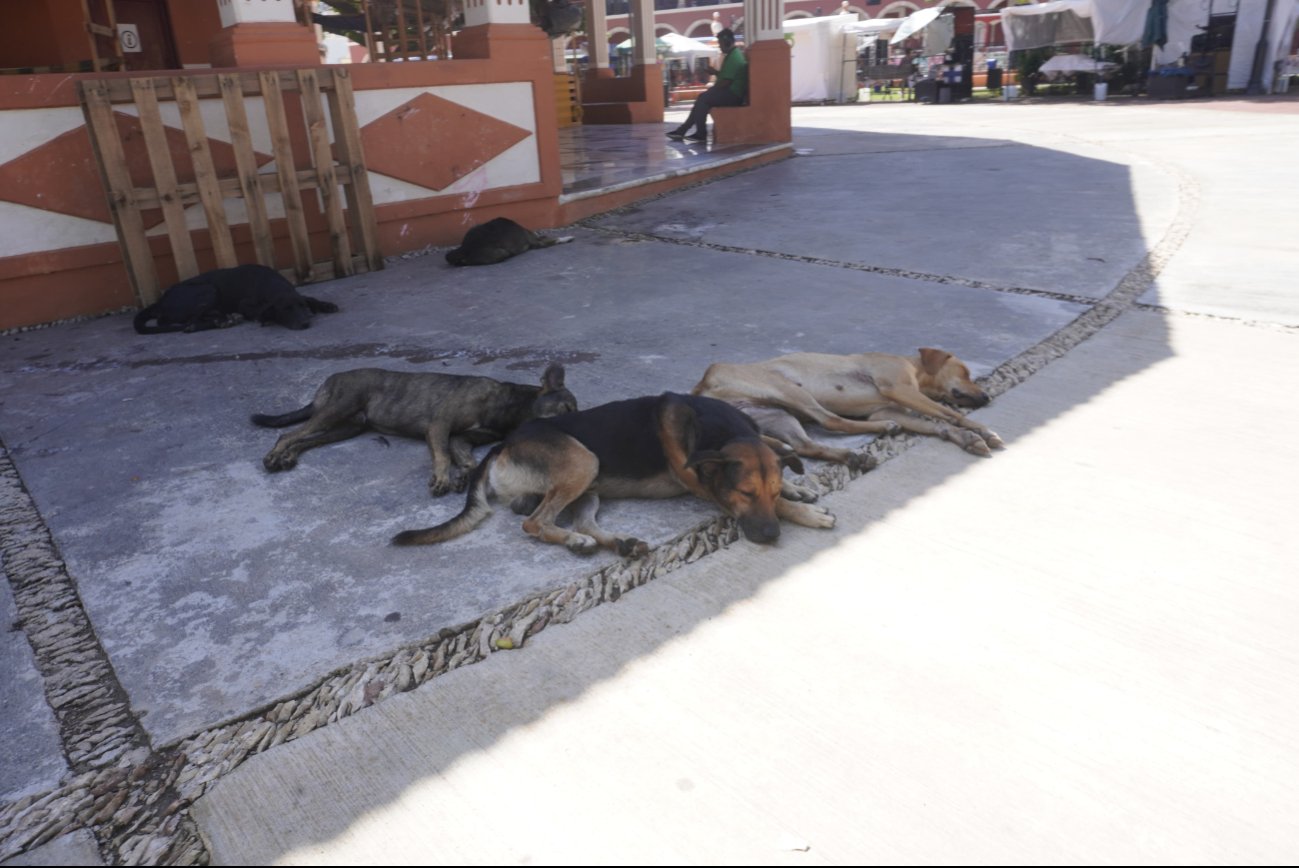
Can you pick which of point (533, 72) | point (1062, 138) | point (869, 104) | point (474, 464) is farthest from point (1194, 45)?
point (474, 464)

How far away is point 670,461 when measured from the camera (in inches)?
130

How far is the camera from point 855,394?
413cm

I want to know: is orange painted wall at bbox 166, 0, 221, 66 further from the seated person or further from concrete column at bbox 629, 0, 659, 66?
concrete column at bbox 629, 0, 659, 66

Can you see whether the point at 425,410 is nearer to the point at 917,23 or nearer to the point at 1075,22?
the point at 1075,22

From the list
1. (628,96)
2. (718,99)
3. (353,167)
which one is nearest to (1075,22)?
(628,96)

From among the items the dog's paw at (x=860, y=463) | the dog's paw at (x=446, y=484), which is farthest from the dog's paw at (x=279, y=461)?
the dog's paw at (x=860, y=463)

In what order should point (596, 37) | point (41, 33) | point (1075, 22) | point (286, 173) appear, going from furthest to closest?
1. point (1075, 22)
2. point (596, 37)
3. point (41, 33)
4. point (286, 173)

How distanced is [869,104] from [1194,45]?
9867mm

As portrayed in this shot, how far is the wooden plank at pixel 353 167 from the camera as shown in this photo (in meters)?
7.17

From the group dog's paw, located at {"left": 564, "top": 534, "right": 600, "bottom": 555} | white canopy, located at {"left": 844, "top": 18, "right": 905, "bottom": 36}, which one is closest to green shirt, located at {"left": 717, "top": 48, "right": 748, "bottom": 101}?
dog's paw, located at {"left": 564, "top": 534, "right": 600, "bottom": 555}

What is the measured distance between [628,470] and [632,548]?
Result: 426 mm

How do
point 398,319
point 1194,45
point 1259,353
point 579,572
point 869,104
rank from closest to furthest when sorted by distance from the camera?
point 579,572, point 1259,353, point 398,319, point 1194,45, point 869,104

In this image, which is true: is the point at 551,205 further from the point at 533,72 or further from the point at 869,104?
the point at 869,104

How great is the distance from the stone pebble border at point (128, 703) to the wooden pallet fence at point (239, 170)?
3.57 meters
